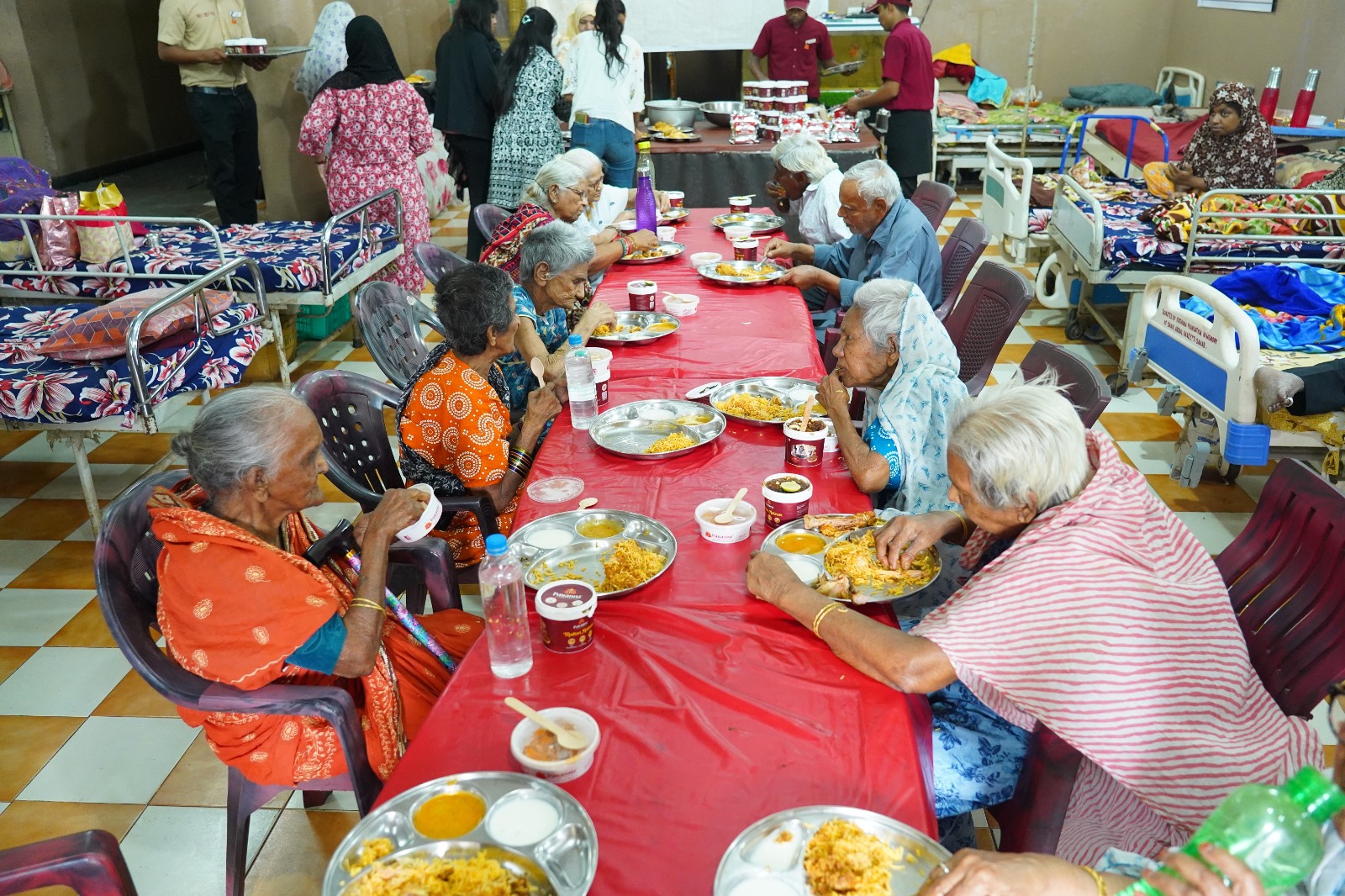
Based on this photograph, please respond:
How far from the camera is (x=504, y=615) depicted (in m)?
1.71

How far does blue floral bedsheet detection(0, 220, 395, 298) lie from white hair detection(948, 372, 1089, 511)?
4.08 metres

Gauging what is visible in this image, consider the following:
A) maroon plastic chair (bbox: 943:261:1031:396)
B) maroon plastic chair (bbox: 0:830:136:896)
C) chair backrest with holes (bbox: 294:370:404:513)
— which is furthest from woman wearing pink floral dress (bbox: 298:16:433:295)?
maroon plastic chair (bbox: 0:830:136:896)

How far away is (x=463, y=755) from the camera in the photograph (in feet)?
4.91

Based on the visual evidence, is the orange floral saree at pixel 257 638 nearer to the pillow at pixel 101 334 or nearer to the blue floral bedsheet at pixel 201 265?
the pillow at pixel 101 334

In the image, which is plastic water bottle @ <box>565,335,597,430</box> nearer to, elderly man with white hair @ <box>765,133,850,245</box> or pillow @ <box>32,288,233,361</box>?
pillow @ <box>32,288,233,361</box>

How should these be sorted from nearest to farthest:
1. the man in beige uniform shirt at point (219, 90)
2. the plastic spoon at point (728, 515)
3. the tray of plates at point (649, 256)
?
the plastic spoon at point (728, 515) → the tray of plates at point (649, 256) → the man in beige uniform shirt at point (219, 90)

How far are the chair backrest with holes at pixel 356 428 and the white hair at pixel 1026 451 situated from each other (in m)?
1.78

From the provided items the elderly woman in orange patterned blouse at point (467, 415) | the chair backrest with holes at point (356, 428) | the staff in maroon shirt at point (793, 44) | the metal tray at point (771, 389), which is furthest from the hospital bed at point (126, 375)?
the staff in maroon shirt at point (793, 44)

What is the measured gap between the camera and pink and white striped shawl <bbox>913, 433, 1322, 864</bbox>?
1553mm

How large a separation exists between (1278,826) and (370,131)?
5.74 m

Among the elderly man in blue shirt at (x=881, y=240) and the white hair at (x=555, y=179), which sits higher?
the white hair at (x=555, y=179)

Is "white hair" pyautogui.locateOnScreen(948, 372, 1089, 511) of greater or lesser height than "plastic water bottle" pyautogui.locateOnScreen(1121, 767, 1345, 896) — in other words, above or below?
above

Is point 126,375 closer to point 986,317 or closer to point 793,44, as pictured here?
point 986,317

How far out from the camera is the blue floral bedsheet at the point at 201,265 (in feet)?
16.1
